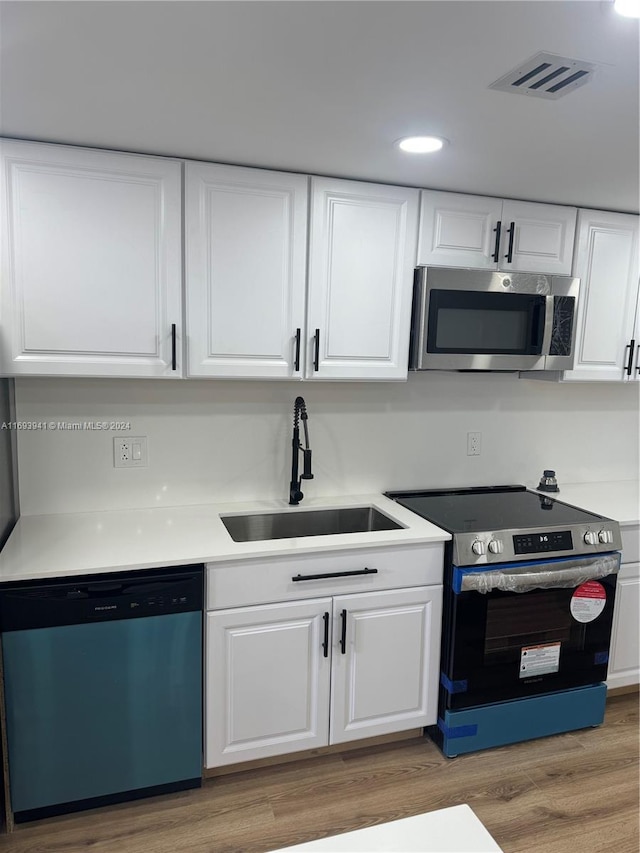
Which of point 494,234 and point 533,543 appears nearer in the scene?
point 533,543

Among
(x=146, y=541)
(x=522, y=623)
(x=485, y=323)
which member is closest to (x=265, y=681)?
(x=146, y=541)

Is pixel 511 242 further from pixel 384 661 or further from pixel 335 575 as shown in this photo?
pixel 384 661

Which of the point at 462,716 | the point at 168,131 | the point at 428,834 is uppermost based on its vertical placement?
the point at 168,131

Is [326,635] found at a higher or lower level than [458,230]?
lower

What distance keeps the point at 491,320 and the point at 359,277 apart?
0.60 metres

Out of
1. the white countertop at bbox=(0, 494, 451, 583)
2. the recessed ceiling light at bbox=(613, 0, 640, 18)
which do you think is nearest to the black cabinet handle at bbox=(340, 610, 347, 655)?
the white countertop at bbox=(0, 494, 451, 583)

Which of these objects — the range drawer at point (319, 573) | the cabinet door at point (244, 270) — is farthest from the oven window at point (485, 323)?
the range drawer at point (319, 573)

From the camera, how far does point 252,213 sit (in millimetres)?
2139

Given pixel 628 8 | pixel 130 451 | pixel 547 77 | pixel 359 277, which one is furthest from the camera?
pixel 130 451

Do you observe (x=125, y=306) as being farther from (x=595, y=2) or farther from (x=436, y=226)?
(x=595, y=2)

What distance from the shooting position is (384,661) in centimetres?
222

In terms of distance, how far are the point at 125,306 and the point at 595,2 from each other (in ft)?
5.20

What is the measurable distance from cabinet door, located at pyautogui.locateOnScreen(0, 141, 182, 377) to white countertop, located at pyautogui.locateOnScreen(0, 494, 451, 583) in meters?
0.58

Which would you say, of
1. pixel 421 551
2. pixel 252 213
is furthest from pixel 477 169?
pixel 421 551
